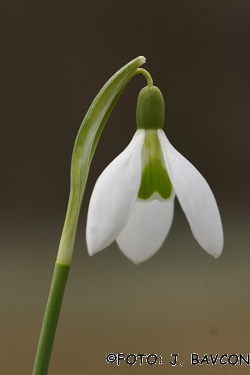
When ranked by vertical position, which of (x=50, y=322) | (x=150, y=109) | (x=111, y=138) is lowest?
(x=50, y=322)

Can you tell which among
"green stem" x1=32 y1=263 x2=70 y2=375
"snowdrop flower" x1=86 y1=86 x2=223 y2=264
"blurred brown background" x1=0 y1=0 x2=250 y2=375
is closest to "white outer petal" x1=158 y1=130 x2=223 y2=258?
"snowdrop flower" x1=86 y1=86 x2=223 y2=264

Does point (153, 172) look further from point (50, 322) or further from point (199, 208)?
point (50, 322)

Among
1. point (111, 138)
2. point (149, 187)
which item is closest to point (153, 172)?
point (149, 187)

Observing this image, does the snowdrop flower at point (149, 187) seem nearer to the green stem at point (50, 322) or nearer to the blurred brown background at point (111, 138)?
the green stem at point (50, 322)

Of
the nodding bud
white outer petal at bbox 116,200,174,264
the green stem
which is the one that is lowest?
the green stem

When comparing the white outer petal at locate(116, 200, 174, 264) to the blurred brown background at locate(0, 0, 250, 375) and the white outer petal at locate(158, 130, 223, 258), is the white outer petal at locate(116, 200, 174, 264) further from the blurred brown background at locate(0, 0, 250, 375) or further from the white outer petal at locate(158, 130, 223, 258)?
the blurred brown background at locate(0, 0, 250, 375)

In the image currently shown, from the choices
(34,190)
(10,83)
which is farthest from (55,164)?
(10,83)
